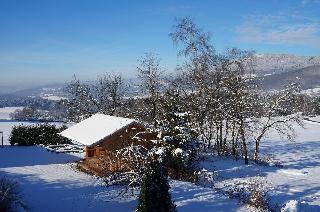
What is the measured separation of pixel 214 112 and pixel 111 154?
16.1m

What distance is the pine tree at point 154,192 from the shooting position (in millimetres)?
13758

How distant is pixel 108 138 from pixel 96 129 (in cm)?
224

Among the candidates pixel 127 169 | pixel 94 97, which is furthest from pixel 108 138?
pixel 94 97

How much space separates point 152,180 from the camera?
45.7 ft

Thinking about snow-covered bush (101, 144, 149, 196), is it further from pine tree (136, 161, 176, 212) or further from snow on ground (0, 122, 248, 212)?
pine tree (136, 161, 176, 212)

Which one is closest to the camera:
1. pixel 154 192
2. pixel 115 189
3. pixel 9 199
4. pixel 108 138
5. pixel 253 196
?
pixel 154 192

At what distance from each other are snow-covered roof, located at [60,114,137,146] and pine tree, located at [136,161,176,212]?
1187 cm

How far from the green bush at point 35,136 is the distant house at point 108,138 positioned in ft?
36.2

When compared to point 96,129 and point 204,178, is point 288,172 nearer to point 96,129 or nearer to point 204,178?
point 204,178

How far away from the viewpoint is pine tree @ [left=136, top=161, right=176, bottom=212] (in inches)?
542

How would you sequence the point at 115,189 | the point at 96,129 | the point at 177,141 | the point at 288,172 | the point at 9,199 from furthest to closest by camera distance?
the point at 288,172 → the point at 96,129 → the point at 177,141 → the point at 115,189 → the point at 9,199

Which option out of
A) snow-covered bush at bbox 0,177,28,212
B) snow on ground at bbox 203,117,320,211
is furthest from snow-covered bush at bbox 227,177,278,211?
snow-covered bush at bbox 0,177,28,212

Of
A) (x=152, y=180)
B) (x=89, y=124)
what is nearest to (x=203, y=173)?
(x=89, y=124)

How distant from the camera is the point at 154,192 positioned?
13844 mm
